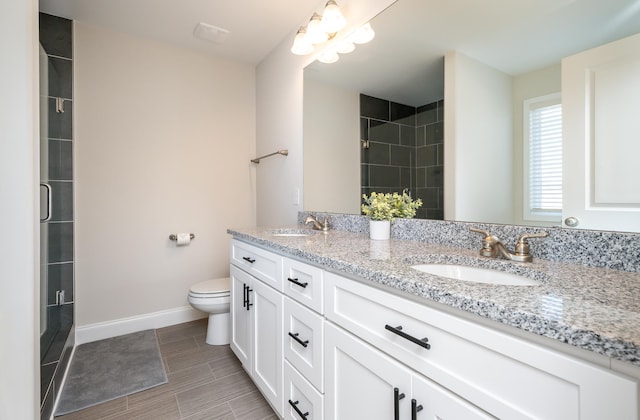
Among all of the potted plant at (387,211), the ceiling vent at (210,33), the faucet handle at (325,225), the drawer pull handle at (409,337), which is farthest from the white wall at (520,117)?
the ceiling vent at (210,33)

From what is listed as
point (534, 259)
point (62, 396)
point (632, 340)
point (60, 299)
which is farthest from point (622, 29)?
point (60, 299)

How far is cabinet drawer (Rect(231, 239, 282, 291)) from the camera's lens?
1.34 metres

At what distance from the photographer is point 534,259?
0.96m

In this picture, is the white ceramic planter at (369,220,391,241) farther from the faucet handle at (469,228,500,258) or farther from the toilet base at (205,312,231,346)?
the toilet base at (205,312,231,346)

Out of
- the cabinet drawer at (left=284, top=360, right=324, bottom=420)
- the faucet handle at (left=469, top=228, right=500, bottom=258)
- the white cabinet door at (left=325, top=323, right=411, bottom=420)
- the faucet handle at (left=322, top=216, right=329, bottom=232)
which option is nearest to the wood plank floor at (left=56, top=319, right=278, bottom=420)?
the cabinet drawer at (left=284, top=360, right=324, bottom=420)

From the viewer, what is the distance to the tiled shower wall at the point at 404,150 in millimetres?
1348

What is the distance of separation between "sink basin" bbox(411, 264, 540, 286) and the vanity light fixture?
51.3 inches

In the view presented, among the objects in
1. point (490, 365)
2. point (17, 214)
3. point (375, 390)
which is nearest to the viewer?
point (490, 365)

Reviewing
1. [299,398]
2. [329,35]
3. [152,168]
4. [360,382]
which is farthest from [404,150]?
[152,168]

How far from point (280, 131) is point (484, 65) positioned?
1.61 meters

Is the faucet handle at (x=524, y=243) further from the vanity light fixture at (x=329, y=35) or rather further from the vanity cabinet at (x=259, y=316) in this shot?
the vanity light fixture at (x=329, y=35)

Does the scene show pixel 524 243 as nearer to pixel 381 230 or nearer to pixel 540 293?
pixel 540 293

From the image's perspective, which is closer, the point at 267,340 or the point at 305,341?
the point at 305,341

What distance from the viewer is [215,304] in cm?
204
